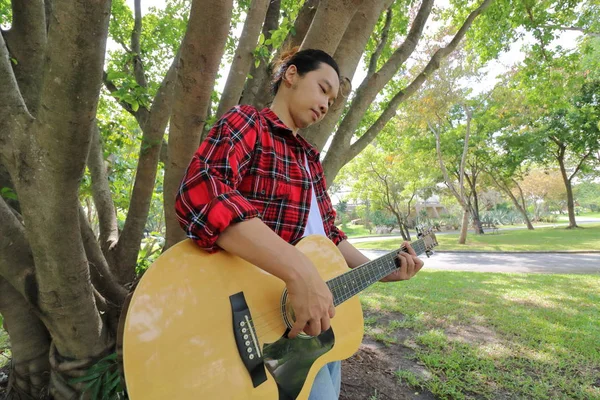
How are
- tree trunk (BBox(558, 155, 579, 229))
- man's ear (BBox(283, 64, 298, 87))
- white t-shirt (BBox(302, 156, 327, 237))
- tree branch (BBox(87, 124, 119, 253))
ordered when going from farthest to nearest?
tree trunk (BBox(558, 155, 579, 229)) < tree branch (BBox(87, 124, 119, 253)) < white t-shirt (BBox(302, 156, 327, 237)) < man's ear (BBox(283, 64, 298, 87))

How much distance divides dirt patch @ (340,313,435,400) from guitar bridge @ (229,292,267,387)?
1671 mm

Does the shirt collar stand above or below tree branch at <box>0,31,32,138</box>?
below

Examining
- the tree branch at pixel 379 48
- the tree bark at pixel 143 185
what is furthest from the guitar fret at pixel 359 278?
the tree branch at pixel 379 48

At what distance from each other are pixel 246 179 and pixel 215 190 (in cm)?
25

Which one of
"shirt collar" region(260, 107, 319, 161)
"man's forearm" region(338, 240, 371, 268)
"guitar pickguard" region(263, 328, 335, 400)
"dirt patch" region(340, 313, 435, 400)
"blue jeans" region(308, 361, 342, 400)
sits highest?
"shirt collar" region(260, 107, 319, 161)

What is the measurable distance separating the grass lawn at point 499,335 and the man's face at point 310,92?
236 cm

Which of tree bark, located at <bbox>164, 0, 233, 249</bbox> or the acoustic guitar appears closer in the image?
the acoustic guitar

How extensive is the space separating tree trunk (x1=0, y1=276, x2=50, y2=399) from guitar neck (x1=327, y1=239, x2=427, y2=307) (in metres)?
1.99

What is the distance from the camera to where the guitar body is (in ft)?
3.12

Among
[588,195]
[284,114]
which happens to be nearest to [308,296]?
[284,114]

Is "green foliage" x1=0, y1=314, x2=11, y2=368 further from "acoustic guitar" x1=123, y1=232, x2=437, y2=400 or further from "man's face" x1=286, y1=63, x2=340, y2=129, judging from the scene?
"man's face" x1=286, y1=63, x2=340, y2=129

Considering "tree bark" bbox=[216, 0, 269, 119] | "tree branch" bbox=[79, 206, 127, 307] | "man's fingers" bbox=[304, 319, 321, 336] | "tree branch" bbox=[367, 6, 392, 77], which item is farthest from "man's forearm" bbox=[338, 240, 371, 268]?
"tree branch" bbox=[367, 6, 392, 77]

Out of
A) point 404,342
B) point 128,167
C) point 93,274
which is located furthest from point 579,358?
point 128,167

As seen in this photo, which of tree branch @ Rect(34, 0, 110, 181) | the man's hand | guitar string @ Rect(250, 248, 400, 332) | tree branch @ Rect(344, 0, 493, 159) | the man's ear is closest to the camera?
tree branch @ Rect(34, 0, 110, 181)
